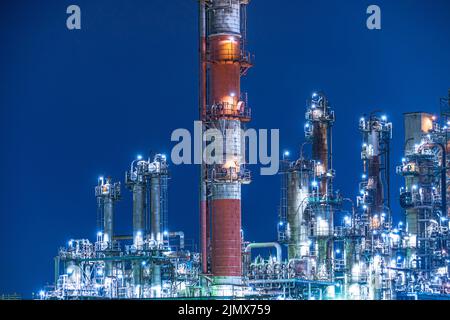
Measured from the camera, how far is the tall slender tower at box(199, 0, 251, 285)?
179ft

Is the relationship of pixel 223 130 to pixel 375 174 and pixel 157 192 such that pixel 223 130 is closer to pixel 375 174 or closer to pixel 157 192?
pixel 157 192

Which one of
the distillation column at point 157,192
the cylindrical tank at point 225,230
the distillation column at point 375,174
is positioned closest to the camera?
the cylindrical tank at point 225,230

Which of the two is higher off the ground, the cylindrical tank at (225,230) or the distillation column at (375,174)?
the distillation column at (375,174)

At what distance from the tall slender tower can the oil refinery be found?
0.19ft

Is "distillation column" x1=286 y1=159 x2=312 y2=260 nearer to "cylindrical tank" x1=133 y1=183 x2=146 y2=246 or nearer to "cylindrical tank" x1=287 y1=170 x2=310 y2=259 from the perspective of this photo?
"cylindrical tank" x1=287 y1=170 x2=310 y2=259

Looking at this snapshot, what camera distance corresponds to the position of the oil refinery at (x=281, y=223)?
55.1 m

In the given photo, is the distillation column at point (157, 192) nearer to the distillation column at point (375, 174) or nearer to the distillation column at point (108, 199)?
the distillation column at point (108, 199)

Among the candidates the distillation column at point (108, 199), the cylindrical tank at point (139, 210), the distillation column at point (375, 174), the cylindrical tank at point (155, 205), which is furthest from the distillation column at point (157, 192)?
the distillation column at point (375, 174)

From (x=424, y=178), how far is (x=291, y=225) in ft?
40.2

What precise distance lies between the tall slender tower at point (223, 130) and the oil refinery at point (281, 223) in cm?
6

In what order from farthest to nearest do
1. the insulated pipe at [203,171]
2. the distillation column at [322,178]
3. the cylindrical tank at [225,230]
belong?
the distillation column at [322,178] → the insulated pipe at [203,171] → the cylindrical tank at [225,230]

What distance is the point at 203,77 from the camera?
5606cm
